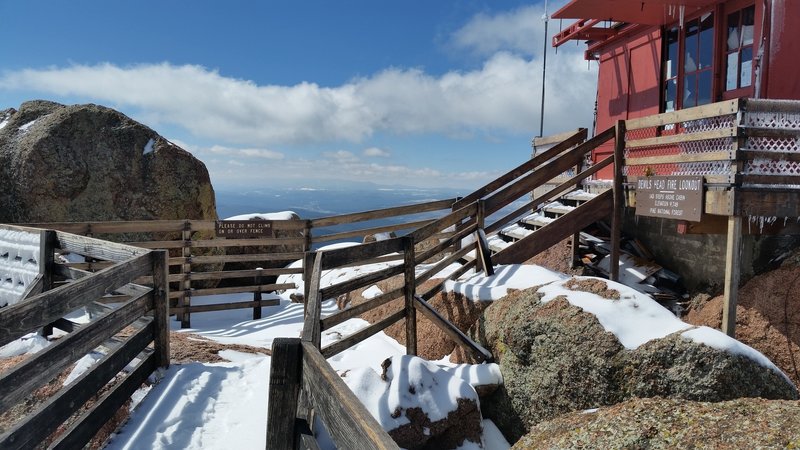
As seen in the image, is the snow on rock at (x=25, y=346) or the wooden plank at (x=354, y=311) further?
the snow on rock at (x=25, y=346)

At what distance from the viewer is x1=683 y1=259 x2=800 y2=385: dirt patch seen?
6.94m

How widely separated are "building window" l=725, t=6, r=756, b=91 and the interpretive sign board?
9.31 meters

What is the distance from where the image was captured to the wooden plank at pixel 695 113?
6.29 metres

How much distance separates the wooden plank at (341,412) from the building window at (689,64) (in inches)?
415

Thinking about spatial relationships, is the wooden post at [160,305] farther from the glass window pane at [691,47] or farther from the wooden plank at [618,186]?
the glass window pane at [691,47]

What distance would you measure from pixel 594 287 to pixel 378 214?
495cm

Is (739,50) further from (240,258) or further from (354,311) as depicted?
(240,258)

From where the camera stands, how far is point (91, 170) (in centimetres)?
1195

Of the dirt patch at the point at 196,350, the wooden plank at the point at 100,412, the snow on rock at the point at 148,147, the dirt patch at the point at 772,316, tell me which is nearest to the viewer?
the wooden plank at the point at 100,412

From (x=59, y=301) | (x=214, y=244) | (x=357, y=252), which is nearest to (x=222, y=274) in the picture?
(x=214, y=244)

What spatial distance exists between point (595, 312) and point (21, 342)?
262 inches

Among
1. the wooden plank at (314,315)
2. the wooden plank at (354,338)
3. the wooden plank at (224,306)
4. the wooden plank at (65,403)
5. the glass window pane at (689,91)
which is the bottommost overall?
the wooden plank at (224,306)

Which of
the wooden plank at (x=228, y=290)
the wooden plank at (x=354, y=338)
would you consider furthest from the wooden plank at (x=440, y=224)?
the wooden plank at (x=228, y=290)

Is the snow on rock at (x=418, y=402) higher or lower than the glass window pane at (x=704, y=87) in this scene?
lower
